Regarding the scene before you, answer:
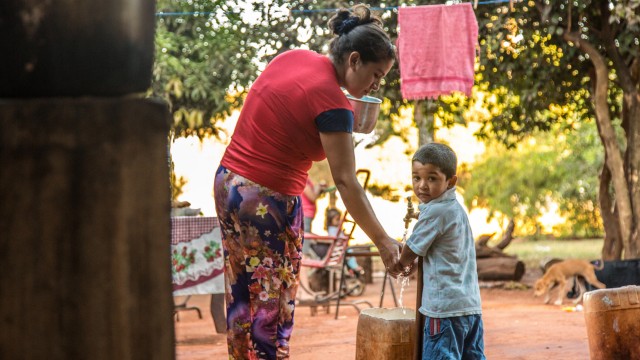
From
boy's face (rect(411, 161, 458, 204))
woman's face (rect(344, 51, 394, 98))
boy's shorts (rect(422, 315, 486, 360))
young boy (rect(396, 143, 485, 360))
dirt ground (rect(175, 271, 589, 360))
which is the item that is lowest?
dirt ground (rect(175, 271, 589, 360))

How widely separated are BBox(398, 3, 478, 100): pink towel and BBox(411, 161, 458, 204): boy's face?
6351mm

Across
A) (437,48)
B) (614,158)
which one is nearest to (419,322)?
(437,48)

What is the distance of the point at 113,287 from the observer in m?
0.74

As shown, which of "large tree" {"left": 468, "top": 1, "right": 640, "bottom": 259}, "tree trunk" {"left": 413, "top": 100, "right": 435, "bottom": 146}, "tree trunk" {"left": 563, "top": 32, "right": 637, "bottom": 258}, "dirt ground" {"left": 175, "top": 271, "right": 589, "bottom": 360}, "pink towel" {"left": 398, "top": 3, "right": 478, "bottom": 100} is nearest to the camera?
"dirt ground" {"left": 175, "top": 271, "right": 589, "bottom": 360}

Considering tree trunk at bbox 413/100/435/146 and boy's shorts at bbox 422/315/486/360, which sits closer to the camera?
boy's shorts at bbox 422/315/486/360

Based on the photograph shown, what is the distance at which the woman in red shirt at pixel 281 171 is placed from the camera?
290cm

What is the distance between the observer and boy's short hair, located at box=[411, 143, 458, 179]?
12.4ft

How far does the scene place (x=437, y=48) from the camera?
10141mm

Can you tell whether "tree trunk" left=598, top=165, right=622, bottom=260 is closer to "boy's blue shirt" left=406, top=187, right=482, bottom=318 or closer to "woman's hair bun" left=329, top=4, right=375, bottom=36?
"boy's blue shirt" left=406, top=187, right=482, bottom=318

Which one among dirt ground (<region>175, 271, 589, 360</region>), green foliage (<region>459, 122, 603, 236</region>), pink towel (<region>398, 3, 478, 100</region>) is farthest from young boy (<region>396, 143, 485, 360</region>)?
green foliage (<region>459, 122, 603, 236</region>)

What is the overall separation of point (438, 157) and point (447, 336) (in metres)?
0.70

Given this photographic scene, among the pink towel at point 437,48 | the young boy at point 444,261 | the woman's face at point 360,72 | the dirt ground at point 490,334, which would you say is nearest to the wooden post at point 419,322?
the young boy at point 444,261

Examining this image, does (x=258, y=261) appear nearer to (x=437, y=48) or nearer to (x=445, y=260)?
(x=445, y=260)

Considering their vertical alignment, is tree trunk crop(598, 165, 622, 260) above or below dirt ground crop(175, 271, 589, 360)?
above
